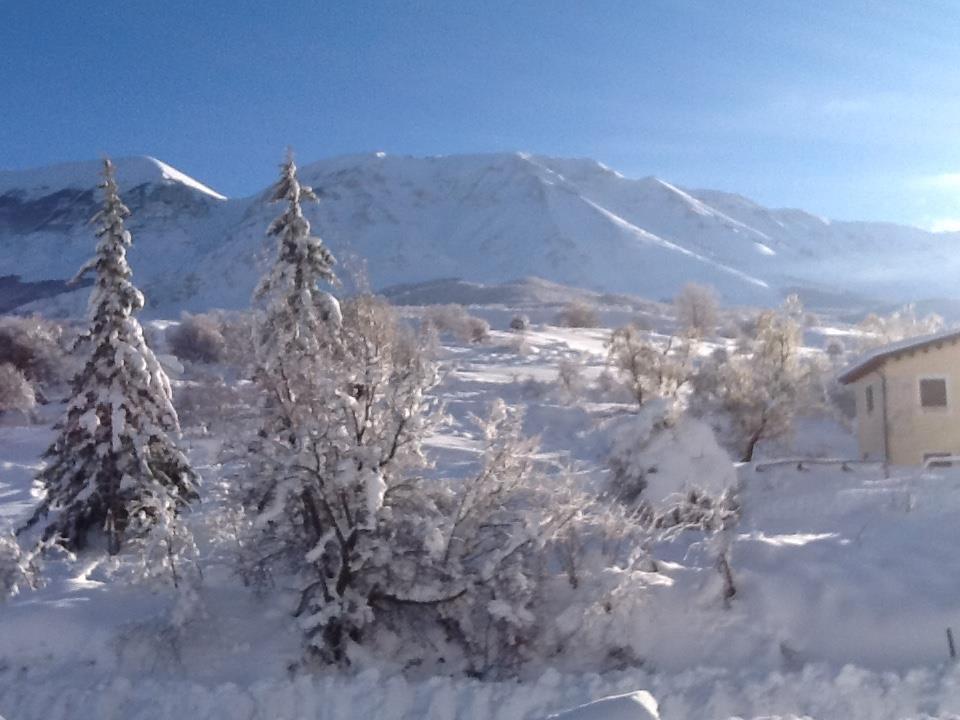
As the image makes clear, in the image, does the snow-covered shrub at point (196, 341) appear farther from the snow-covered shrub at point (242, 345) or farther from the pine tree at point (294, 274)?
the snow-covered shrub at point (242, 345)

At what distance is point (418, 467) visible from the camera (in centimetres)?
1570

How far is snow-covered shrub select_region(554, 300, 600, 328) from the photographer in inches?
3046

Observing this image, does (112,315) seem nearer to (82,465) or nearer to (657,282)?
(82,465)

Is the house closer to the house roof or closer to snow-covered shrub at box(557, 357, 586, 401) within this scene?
the house roof

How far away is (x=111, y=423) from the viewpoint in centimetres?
1903

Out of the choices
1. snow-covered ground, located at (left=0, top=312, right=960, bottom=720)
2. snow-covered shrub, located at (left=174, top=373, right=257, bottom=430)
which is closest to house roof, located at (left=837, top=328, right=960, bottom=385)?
snow-covered ground, located at (left=0, top=312, right=960, bottom=720)

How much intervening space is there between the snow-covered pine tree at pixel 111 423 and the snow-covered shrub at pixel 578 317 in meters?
59.6

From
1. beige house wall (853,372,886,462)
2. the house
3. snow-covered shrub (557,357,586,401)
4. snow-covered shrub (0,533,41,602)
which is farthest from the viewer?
snow-covered shrub (557,357,586,401)

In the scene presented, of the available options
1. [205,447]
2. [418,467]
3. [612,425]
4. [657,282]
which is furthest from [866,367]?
[657,282]

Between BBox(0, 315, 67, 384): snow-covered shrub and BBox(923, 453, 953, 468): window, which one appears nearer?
BBox(923, 453, 953, 468): window

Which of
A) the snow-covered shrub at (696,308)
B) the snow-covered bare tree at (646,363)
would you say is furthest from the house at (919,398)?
the snow-covered shrub at (696,308)

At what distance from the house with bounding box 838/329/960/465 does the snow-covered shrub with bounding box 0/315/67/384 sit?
110 ft

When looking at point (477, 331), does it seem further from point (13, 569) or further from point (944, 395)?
point (13, 569)

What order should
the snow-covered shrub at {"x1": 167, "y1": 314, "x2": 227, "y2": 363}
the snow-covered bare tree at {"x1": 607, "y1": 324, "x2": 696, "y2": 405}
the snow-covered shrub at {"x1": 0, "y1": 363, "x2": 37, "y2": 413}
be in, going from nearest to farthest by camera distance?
the snow-covered bare tree at {"x1": 607, "y1": 324, "x2": 696, "y2": 405}, the snow-covered shrub at {"x1": 0, "y1": 363, "x2": 37, "y2": 413}, the snow-covered shrub at {"x1": 167, "y1": 314, "x2": 227, "y2": 363}
